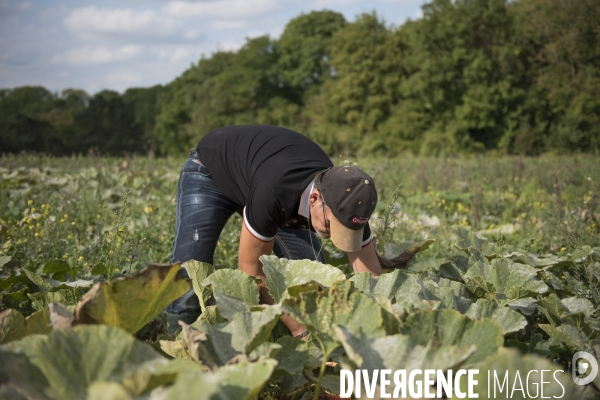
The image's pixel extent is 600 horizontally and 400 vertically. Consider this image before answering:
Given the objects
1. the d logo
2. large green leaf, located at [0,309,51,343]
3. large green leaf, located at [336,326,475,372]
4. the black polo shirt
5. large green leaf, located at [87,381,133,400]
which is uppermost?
the black polo shirt

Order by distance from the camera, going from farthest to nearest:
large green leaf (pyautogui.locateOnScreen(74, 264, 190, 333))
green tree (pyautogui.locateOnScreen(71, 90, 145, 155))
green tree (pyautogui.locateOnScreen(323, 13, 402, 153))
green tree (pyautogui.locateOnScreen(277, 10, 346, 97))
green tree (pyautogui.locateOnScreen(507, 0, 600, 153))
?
green tree (pyautogui.locateOnScreen(71, 90, 145, 155)) → green tree (pyautogui.locateOnScreen(277, 10, 346, 97)) → green tree (pyautogui.locateOnScreen(323, 13, 402, 153)) → green tree (pyautogui.locateOnScreen(507, 0, 600, 153)) → large green leaf (pyautogui.locateOnScreen(74, 264, 190, 333))

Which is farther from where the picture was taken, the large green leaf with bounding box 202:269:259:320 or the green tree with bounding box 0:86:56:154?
the green tree with bounding box 0:86:56:154

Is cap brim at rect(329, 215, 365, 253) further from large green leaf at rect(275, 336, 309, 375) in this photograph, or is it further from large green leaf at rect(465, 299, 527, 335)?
large green leaf at rect(275, 336, 309, 375)

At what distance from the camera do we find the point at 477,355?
142 cm

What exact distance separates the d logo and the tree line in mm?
18018

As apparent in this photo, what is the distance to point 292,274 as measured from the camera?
6.09 feet

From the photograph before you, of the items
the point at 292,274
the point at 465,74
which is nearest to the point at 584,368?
the point at 292,274

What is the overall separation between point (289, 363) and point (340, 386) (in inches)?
6.5

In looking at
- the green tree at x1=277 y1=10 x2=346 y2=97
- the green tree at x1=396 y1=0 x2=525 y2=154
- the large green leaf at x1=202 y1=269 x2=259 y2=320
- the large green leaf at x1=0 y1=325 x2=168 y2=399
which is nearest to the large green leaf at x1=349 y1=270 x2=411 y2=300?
the large green leaf at x1=202 y1=269 x2=259 y2=320

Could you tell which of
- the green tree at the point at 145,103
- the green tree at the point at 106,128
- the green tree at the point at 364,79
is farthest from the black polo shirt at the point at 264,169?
the green tree at the point at 145,103

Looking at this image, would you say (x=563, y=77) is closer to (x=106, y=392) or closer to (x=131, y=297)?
(x=131, y=297)

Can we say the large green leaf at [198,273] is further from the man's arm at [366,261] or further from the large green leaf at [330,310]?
the man's arm at [366,261]

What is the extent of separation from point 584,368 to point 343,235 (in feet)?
3.45

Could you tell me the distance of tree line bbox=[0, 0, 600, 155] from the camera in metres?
27.0
